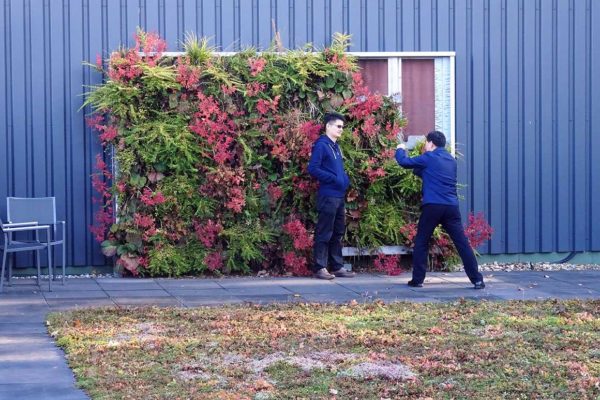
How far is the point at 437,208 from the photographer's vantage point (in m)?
10.8

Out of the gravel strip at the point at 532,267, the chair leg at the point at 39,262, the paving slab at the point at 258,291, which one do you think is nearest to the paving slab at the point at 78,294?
the chair leg at the point at 39,262

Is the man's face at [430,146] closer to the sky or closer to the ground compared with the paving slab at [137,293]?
closer to the sky

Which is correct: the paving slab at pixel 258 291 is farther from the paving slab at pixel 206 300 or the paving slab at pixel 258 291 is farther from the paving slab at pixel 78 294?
the paving slab at pixel 78 294

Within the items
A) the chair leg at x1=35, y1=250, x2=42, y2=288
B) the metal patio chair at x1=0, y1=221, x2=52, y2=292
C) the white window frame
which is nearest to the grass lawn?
the metal patio chair at x1=0, y1=221, x2=52, y2=292

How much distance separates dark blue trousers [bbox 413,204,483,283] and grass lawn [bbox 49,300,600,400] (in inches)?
45.8

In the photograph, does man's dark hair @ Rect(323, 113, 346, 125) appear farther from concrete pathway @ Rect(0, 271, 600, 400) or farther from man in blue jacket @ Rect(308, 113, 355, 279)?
concrete pathway @ Rect(0, 271, 600, 400)

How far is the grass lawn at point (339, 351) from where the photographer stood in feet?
21.2

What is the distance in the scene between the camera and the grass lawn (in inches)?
254

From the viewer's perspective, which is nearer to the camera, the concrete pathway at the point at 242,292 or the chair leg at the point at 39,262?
the concrete pathway at the point at 242,292

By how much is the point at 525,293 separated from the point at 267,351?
3941 millimetres

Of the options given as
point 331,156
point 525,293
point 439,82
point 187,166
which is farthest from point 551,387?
point 439,82

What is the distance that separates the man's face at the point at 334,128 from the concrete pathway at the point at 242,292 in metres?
1.61

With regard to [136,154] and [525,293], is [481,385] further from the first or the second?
[136,154]

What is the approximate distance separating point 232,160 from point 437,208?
2.44 meters
